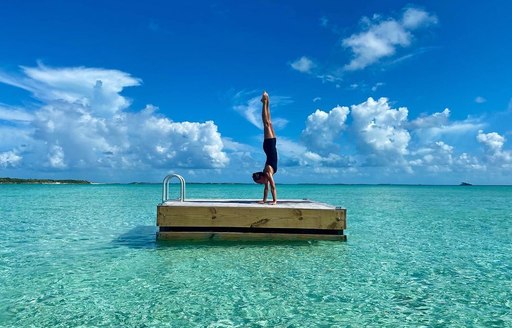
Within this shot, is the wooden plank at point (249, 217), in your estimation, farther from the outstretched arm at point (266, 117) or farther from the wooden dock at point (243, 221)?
the outstretched arm at point (266, 117)

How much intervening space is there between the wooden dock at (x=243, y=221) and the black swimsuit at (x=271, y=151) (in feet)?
6.57

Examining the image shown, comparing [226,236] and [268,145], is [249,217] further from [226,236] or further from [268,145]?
[268,145]

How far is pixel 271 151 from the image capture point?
13156 millimetres

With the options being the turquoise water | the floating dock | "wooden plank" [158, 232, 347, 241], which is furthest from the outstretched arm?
the turquoise water

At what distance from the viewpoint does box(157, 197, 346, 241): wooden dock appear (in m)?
11.6

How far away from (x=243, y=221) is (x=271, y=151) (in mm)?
2848

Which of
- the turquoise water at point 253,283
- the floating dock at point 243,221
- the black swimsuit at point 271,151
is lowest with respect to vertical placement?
the turquoise water at point 253,283

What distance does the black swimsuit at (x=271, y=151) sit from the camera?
43.0 feet

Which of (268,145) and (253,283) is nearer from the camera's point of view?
(253,283)

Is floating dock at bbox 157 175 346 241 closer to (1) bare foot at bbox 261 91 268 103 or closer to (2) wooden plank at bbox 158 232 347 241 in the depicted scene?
(2) wooden plank at bbox 158 232 347 241

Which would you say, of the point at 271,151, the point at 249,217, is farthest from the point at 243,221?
the point at 271,151

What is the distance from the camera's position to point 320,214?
1178 centimetres

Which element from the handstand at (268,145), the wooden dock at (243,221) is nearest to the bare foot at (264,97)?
the handstand at (268,145)

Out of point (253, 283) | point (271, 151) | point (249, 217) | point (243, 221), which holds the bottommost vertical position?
point (253, 283)
